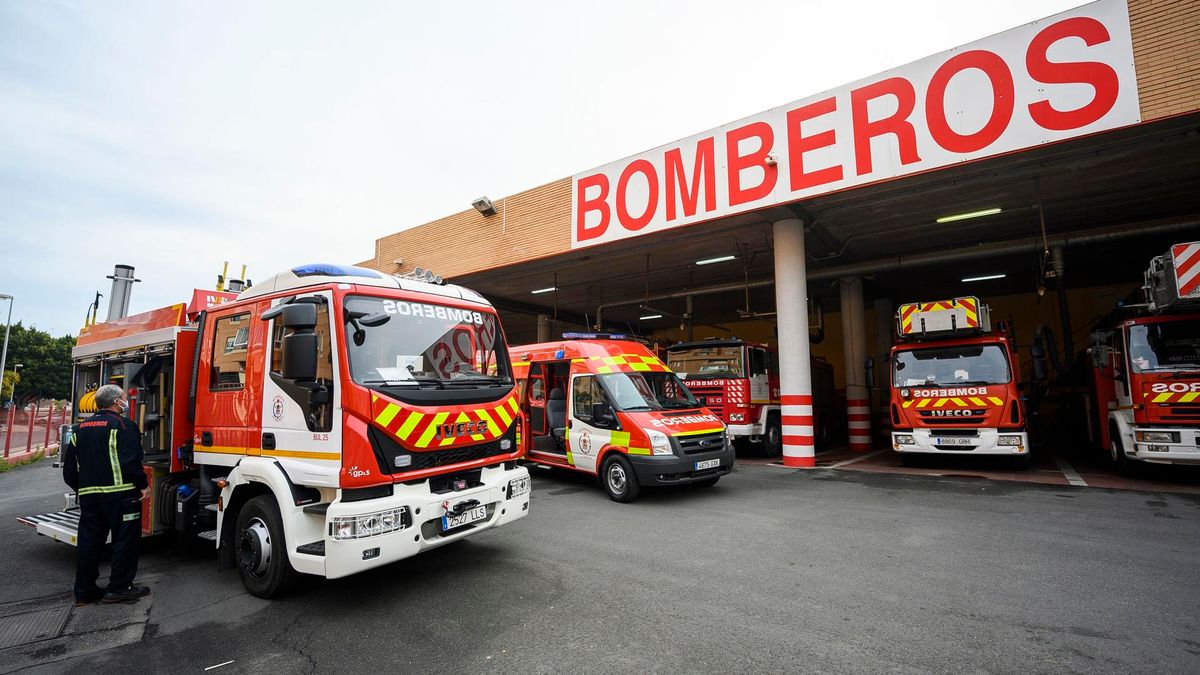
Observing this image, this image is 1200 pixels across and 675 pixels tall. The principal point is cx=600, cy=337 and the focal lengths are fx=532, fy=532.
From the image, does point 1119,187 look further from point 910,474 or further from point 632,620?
point 632,620

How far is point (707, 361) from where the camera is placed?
42.4ft

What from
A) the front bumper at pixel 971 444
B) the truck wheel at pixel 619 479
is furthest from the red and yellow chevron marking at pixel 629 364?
the front bumper at pixel 971 444

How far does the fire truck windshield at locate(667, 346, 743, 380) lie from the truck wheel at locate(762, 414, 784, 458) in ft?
5.29

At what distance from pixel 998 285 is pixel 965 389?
13.4m

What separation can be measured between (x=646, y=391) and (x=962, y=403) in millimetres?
5774

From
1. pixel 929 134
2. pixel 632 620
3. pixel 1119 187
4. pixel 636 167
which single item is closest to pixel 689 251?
pixel 636 167

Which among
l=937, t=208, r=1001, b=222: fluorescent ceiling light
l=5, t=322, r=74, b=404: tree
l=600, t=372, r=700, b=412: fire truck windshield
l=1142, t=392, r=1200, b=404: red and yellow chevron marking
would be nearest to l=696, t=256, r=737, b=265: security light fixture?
l=937, t=208, r=1001, b=222: fluorescent ceiling light

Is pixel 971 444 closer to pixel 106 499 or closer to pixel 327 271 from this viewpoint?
pixel 327 271

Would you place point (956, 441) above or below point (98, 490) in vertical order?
below

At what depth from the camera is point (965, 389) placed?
30.5ft

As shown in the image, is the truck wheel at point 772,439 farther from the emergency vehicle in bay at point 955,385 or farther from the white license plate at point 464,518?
the white license plate at point 464,518

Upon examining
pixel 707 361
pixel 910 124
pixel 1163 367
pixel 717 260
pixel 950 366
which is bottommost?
pixel 1163 367

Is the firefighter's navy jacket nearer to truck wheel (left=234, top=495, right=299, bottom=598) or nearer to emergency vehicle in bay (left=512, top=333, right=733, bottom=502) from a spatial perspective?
truck wheel (left=234, top=495, right=299, bottom=598)

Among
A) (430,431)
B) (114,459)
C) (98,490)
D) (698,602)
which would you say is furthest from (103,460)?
(698,602)
